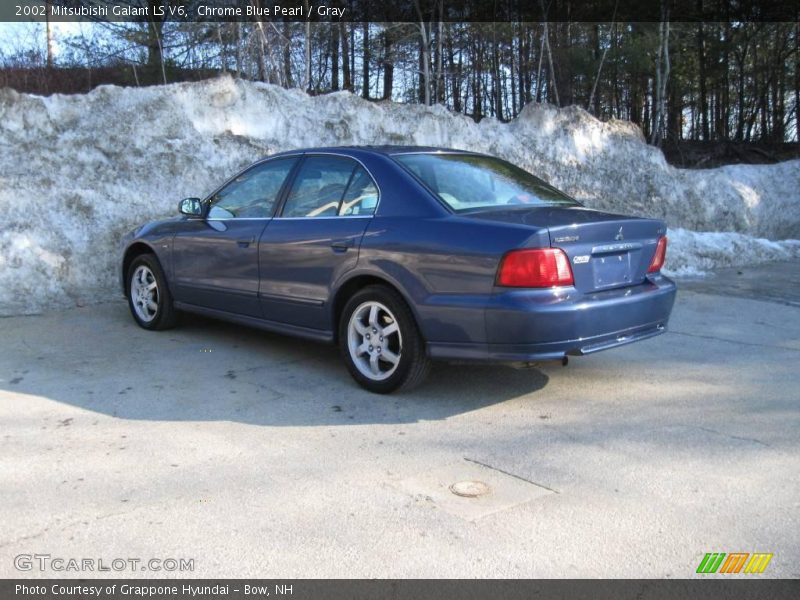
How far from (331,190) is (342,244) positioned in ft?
1.81

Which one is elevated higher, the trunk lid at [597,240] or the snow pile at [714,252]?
the trunk lid at [597,240]

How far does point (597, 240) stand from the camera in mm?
4793

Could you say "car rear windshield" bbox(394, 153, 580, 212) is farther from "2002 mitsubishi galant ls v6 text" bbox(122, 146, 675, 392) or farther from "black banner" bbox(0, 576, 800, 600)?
"black banner" bbox(0, 576, 800, 600)

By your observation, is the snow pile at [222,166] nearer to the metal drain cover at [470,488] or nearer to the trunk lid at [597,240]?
the trunk lid at [597,240]

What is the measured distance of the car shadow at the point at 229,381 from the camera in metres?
4.84

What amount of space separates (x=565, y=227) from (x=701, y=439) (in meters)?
1.41

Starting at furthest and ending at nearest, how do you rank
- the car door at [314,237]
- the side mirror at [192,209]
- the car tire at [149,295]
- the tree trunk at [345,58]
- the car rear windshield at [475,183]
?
the tree trunk at [345,58] → the car tire at [149,295] → the side mirror at [192,209] → the car door at [314,237] → the car rear windshield at [475,183]

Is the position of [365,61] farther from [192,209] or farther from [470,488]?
[470,488]

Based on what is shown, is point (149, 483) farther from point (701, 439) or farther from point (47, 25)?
point (47, 25)

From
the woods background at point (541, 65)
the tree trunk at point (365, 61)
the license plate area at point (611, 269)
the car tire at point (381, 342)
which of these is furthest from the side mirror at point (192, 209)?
the tree trunk at point (365, 61)

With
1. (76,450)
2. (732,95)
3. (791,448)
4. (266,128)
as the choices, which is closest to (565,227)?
(791,448)

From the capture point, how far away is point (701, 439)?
14.2 feet

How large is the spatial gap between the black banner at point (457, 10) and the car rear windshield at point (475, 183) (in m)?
14.1

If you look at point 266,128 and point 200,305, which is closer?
point 200,305
